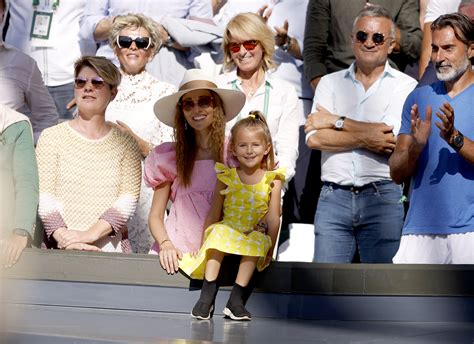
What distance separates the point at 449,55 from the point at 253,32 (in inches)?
64.6

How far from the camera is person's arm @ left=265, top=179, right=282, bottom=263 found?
25.3 ft

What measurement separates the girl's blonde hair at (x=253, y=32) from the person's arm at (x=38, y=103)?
1.62m

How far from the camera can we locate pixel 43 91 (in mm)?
9898

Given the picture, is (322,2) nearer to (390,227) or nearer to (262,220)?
(390,227)

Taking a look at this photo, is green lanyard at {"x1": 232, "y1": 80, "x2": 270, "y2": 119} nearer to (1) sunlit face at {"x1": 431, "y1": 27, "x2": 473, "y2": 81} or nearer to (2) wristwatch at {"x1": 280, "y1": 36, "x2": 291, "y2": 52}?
(2) wristwatch at {"x1": 280, "y1": 36, "x2": 291, "y2": 52}

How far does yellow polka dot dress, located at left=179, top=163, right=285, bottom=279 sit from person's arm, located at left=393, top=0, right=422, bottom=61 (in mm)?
2385

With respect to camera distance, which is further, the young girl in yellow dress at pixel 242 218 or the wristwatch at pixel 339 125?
the wristwatch at pixel 339 125

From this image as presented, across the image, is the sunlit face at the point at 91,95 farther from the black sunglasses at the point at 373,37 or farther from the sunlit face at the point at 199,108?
the black sunglasses at the point at 373,37

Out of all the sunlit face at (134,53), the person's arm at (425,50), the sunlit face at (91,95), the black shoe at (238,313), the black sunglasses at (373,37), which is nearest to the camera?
the black shoe at (238,313)

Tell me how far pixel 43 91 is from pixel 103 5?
110 centimetres

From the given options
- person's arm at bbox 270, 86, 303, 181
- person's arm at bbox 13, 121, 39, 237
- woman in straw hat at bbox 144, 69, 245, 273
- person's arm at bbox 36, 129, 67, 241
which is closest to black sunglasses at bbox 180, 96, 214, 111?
woman in straw hat at bbox 144, 69, 245, 273

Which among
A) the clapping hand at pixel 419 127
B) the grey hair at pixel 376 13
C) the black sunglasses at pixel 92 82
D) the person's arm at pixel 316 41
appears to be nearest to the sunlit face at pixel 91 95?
the black sunglasses at pixel 92 82

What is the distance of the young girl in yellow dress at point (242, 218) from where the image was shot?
24.5 ft

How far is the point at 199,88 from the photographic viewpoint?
26.8 feet
